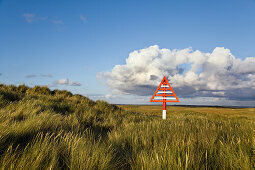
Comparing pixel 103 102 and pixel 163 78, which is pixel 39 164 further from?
pixel 103 102

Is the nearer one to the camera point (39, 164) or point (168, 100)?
point (39, 164)

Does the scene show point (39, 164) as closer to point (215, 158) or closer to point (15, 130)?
point (15, 130)

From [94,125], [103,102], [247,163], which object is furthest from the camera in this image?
[103,102]

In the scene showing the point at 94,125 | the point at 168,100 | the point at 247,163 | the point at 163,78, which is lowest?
the point at 94,125

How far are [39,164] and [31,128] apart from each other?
1819mm

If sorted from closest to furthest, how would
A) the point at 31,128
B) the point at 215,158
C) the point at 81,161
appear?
the point at 81,161
the point at 215,158
the point at 31,128

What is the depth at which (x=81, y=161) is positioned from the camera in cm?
200

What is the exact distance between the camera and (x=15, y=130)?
2949 mm

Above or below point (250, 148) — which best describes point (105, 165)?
below

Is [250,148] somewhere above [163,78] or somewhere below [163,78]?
below

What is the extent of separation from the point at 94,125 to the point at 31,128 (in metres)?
3.89

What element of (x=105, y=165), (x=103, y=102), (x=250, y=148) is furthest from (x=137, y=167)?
(x=103, y=102)

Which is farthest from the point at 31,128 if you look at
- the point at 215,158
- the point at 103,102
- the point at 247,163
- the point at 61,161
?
the point at 103,102

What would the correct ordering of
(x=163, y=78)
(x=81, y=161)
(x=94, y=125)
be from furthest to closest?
1. (x=163, y=78)
2. (x=94, y=125)
3. (x=81, y=161)
